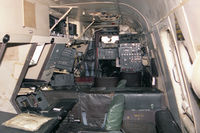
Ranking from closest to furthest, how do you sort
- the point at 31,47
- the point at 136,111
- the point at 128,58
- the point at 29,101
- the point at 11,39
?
the point at 11,39 < the point at 31,47 < the point at 29,101 < the point at 136,111 < the point at 128,58

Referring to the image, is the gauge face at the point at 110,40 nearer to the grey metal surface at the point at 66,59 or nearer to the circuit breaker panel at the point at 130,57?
the circuit breaker panel at the point at 130,57

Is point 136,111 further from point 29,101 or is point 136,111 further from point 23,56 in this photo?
point 23,56

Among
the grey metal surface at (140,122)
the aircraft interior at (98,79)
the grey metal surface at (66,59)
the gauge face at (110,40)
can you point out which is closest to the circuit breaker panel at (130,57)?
the aircraft interior at (98,79)

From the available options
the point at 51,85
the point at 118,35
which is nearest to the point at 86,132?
the point at 51,85

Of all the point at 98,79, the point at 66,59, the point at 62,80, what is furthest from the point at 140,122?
the point at 66,59

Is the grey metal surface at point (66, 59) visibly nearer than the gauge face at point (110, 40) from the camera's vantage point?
Yes

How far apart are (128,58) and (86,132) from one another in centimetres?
267

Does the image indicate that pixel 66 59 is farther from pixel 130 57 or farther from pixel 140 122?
pixel 140 122

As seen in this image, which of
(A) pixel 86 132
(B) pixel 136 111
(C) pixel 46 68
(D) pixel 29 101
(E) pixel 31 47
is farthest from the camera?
(C) pixel 46 68

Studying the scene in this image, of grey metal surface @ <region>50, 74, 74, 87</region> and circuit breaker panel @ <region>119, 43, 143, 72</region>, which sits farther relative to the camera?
circuit breaker panel @ <region>119, 43, 143, 72</region>

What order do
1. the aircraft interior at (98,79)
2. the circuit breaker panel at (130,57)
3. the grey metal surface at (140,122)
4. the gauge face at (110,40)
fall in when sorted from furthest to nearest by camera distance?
the gauge face at (110,40), the circuit breaker panel at (130,57), the grey metal surface at (140,122), the aircraft interior at (98,79)

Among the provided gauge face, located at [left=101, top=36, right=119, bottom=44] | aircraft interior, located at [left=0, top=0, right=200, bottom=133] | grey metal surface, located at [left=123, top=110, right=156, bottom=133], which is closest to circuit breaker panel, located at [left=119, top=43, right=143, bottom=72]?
aircraft interior, located at [left=0, top=0, right=200, bottom=133]

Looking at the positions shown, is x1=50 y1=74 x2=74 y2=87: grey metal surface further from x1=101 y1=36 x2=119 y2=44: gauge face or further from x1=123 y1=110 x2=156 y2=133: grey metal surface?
x1=123 y1=110 x2=156 y2=133: grey metal surface

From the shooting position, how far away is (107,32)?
492cm
